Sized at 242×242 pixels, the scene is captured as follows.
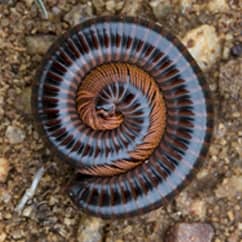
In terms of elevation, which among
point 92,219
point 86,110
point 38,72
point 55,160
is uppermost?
point 38,72

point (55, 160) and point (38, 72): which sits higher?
point (38, 72)

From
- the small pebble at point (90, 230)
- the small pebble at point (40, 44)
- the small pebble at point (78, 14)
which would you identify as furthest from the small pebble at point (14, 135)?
the small pebble at point (78, 14)

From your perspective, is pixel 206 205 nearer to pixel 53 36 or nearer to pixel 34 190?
pixel 34 190

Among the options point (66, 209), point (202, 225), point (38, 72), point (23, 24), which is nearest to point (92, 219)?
point (66, 209)

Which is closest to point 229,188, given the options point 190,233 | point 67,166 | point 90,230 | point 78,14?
point 190,233

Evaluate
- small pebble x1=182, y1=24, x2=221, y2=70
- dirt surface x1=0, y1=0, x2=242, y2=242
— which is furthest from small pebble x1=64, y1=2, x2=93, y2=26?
small pebble x1=182, y1=24, x2=221, y2=70

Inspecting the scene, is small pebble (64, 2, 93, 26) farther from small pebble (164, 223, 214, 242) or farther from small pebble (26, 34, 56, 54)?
small pebble (164, 223, 214, 242)

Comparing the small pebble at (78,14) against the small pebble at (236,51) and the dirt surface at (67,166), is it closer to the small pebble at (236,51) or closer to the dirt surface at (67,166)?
the dirt surface at (67,166)
